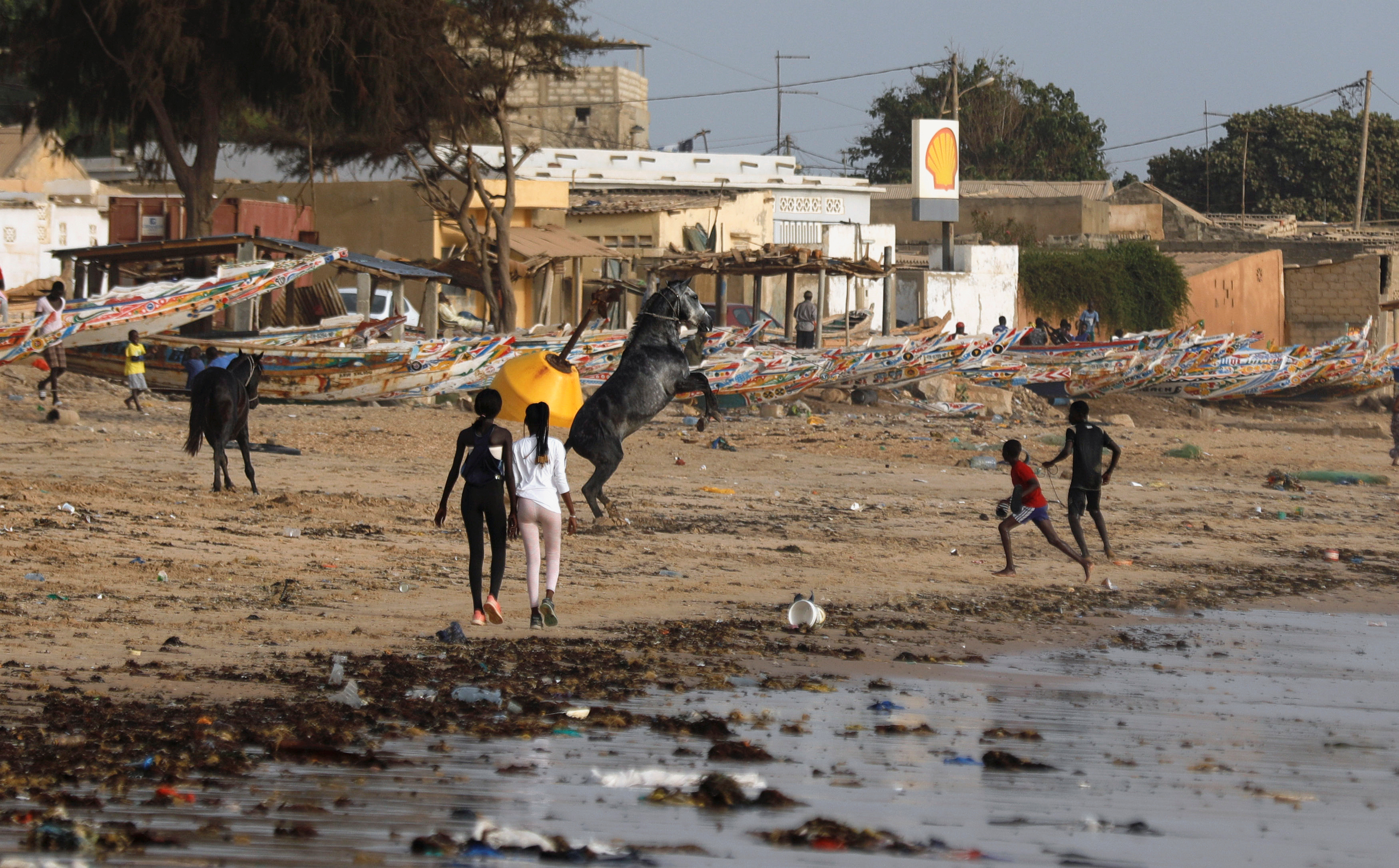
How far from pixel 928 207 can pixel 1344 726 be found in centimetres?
3081

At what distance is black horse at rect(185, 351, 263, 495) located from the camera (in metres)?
12.9

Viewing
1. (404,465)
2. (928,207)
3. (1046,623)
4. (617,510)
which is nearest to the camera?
(1046,623)

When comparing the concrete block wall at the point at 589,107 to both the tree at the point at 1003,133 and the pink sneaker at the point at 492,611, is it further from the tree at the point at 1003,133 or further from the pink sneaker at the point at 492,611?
the pink sneaker at the point at 492,611

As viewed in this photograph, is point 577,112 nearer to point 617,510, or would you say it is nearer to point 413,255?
point 413,255

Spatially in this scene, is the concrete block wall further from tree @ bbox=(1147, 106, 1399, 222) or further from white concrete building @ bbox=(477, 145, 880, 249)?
tree @ bbox=(1147, 106, 1399, 222)

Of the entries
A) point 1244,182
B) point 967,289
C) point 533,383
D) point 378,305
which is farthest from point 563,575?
point 1244,182

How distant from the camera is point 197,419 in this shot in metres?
13.1

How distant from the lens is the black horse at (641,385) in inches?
493

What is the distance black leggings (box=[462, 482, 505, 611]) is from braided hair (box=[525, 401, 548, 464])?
0.82 ft

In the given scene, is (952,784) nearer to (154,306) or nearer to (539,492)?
(539,492)

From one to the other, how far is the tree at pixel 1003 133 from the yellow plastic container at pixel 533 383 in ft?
186

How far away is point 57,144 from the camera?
96.2ft

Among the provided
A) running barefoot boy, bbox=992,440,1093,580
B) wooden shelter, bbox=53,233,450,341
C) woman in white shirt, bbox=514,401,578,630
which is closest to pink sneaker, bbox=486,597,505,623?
woman in white shirt, bbox=514,401,578,630

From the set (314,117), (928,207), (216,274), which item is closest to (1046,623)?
(216,274)
